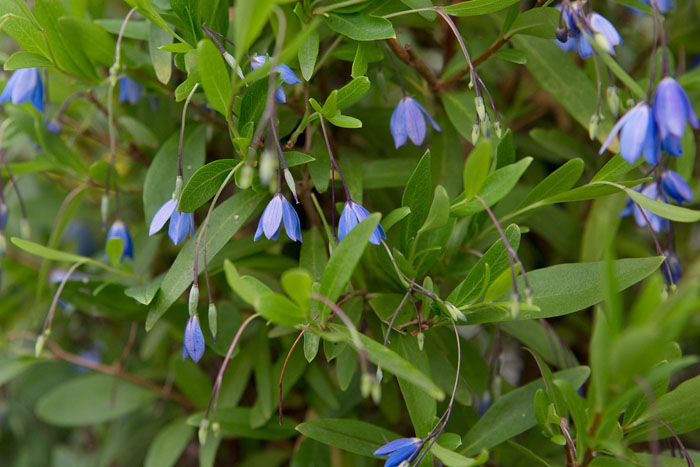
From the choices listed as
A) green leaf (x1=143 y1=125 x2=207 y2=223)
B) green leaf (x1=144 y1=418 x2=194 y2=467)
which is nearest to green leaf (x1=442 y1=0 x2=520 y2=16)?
green leaf (x1=143 y1=125 x2=207 y2=223)

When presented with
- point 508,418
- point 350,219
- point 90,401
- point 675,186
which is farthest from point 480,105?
point 90,401

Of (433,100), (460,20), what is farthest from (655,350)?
(460,20)

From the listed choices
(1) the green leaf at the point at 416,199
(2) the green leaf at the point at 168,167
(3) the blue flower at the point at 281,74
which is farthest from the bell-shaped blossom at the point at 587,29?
(2) the green leaf at the point at 168,167

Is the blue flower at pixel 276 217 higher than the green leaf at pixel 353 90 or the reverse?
the reverse

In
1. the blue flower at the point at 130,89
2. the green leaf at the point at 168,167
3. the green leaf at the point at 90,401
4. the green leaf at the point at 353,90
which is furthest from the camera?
the green leaf at the point at 90,401

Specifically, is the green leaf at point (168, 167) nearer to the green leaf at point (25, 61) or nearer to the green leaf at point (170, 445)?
the green leaf at point (25, 61)

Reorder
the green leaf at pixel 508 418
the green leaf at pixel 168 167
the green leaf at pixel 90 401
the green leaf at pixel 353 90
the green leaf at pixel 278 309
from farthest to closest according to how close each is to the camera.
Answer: the green leaf at pixel 90 401, the green leaf at pixel 168 167, the green leaf at pixel 508 418, the green leaf at pixel 353 90, the green leaf at pixel 278 309

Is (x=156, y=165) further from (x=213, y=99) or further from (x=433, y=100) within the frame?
(x=433, y=100)
